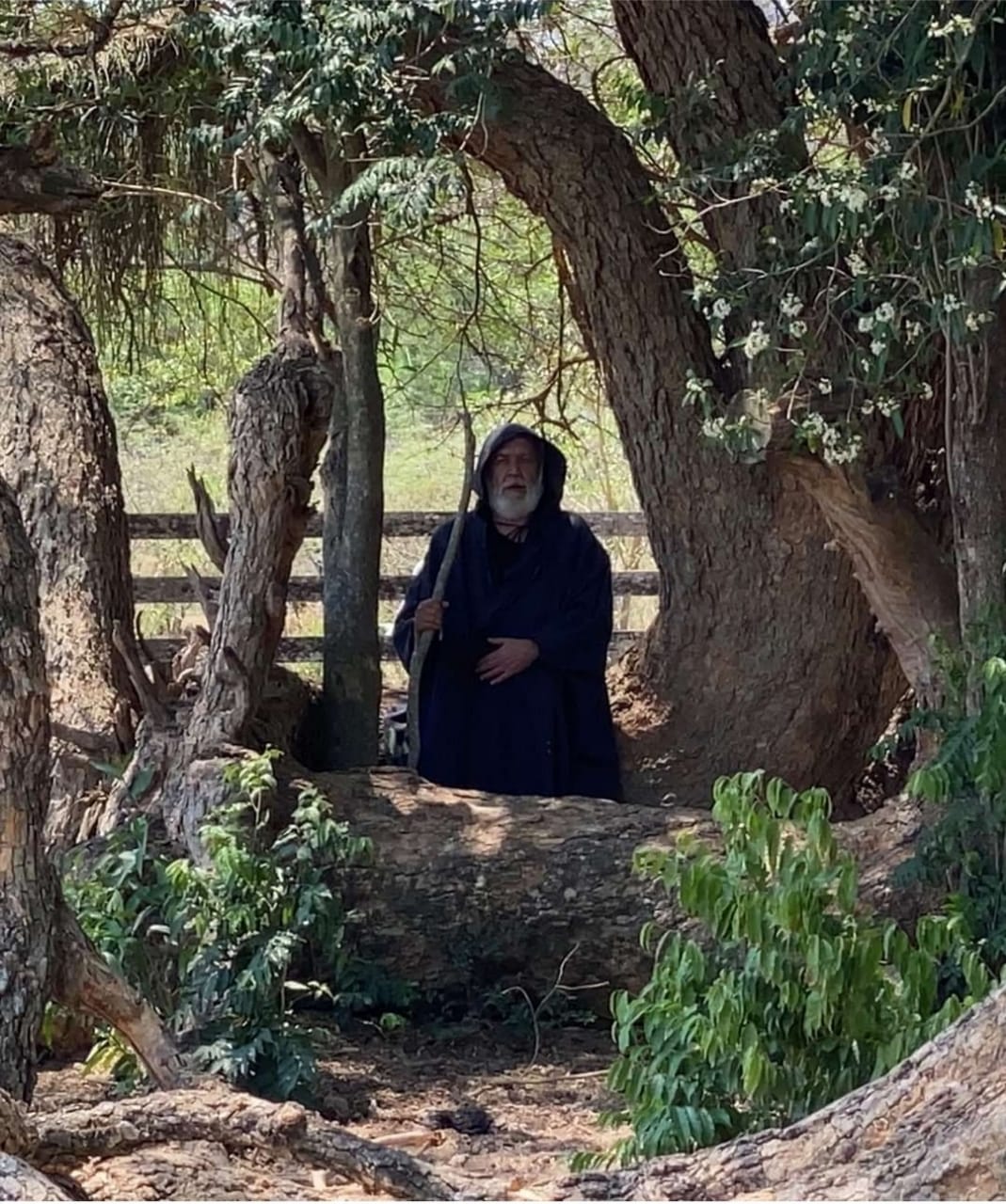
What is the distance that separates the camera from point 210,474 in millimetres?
16062

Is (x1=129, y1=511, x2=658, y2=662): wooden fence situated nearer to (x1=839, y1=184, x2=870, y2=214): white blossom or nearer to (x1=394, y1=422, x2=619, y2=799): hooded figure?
(x1=394, y1=422, x2=619, y2=799): hooded figure

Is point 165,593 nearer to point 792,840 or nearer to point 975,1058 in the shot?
point 792,840

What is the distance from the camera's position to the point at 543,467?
7.12 m

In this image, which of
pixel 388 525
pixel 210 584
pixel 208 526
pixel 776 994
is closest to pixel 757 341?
pixel 776 994

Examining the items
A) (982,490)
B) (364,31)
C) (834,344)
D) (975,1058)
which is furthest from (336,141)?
(975,1058)

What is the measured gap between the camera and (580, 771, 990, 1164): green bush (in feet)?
11.3

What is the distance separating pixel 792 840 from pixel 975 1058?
1.08 m

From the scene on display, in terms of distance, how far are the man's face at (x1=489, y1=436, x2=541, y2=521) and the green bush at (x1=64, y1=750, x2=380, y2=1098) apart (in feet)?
6.87

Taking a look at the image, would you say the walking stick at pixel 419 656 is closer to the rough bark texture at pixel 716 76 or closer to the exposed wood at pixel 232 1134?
the rough bark texture at pixel 716 76

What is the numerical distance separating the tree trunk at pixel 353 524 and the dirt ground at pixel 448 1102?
1.51m

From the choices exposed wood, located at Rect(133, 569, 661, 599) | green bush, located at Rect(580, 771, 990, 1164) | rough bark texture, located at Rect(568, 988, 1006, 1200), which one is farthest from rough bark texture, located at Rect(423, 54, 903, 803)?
rough bark texture, located at Rect(568, 988, 1006, 1200)

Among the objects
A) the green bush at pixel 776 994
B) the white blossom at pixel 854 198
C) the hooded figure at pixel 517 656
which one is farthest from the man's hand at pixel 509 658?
the green bush at pixel 776 994

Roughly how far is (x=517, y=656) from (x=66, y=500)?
1795mm

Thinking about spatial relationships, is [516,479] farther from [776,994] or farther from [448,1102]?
[776,994]
